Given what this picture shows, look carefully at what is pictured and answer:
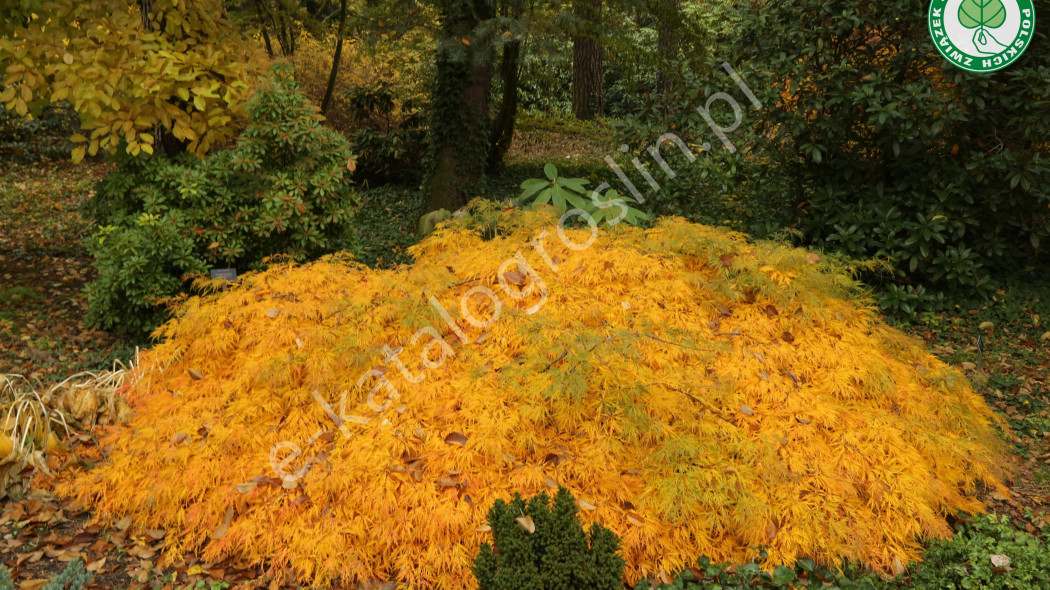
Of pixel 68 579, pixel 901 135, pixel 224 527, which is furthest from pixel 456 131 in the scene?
pixel 68 579

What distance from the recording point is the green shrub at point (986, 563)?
294 cm

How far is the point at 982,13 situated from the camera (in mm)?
5020

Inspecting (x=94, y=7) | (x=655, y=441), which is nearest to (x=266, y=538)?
(x=655, y=441)

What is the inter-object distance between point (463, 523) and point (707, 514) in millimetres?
1050

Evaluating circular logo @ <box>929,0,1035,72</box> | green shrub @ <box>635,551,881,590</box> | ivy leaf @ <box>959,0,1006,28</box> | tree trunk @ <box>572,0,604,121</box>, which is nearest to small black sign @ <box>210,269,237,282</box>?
green shrub @ <box>635,551,881,590</box>

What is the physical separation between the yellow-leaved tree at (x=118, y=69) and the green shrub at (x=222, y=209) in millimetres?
241

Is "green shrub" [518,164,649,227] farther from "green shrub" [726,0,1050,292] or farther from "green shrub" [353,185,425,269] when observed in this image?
"green shrub" [353,185,425,269]

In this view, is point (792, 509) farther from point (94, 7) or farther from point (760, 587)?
point (94, 7)

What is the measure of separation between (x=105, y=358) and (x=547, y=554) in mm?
3888

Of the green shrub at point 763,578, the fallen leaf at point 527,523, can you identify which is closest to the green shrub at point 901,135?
the green shrub at point 763,578

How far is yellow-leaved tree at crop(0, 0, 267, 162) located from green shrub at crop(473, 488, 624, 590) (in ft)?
11.7

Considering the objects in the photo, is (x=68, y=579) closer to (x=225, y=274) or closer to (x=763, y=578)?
(x=225, y=274)

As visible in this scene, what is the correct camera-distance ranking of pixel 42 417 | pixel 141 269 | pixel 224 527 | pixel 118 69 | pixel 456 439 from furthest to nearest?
pixel 141 269, pixel 118 69, pixel 42 417, pixel 456 439, pixel 224 527

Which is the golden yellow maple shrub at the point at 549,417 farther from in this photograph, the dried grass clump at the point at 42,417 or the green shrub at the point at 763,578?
the dried grass clump at the point at 42,417
